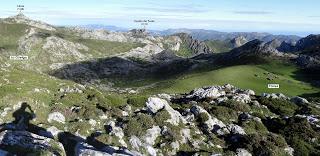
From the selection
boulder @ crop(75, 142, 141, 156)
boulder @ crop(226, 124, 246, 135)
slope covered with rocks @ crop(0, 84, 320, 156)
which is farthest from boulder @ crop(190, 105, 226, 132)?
boulder @ crop(75, 142, 141, 156)

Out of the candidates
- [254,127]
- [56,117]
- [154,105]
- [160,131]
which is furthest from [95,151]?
[254,127]

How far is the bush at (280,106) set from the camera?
2415 inches

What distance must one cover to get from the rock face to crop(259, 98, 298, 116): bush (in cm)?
3470

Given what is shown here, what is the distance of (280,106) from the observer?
63438mm

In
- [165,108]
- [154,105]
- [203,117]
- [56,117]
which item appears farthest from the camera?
[154,105]

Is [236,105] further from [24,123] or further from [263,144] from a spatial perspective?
[24,123]

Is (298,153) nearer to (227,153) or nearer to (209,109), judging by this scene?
(227,153)

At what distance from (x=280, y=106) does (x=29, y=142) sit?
38690mm

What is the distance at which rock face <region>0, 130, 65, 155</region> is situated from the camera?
36844mm

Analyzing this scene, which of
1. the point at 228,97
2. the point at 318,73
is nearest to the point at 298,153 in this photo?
the point at 228,97

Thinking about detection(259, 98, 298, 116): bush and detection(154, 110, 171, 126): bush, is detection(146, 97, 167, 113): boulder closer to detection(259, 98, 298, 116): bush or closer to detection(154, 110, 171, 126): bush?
detection(154, 110, 171, 126): bush

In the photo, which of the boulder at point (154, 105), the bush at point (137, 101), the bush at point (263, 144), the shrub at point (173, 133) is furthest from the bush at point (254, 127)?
the bush at point (137, 101)

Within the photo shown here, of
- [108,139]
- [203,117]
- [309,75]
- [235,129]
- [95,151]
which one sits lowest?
[309,75]

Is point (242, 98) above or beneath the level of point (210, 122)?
above
